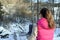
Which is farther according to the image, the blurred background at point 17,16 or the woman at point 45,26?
the blurred background at point 17,16

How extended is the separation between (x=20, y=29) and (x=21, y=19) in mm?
215

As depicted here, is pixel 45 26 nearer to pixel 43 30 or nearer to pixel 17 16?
pixel 43 30

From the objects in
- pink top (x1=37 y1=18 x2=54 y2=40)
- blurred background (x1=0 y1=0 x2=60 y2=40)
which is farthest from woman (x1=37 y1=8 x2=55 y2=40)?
blurred background (x1=0 y1=0 x2=60 y2=40)

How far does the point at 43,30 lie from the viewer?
135 inches

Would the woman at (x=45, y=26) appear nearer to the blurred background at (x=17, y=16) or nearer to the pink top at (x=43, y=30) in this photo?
the pink top at (x=43, y=30)

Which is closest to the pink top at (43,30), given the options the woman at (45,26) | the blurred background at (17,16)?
the woman at (45,26)

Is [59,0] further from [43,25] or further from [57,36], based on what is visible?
[43,25]

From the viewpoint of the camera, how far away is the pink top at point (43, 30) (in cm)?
342

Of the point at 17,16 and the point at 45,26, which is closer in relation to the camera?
the point at 45,26

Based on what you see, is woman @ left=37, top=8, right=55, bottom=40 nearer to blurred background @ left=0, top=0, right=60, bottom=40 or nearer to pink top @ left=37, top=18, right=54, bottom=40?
pink top @ left=37, top=18, right=54, bottom=40

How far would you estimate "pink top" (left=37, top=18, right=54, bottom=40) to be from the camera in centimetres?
342

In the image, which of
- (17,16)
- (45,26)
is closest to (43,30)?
(45,26)

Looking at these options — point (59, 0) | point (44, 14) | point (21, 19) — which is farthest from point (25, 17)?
point (44, 14)

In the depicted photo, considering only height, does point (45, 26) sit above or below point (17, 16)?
above
